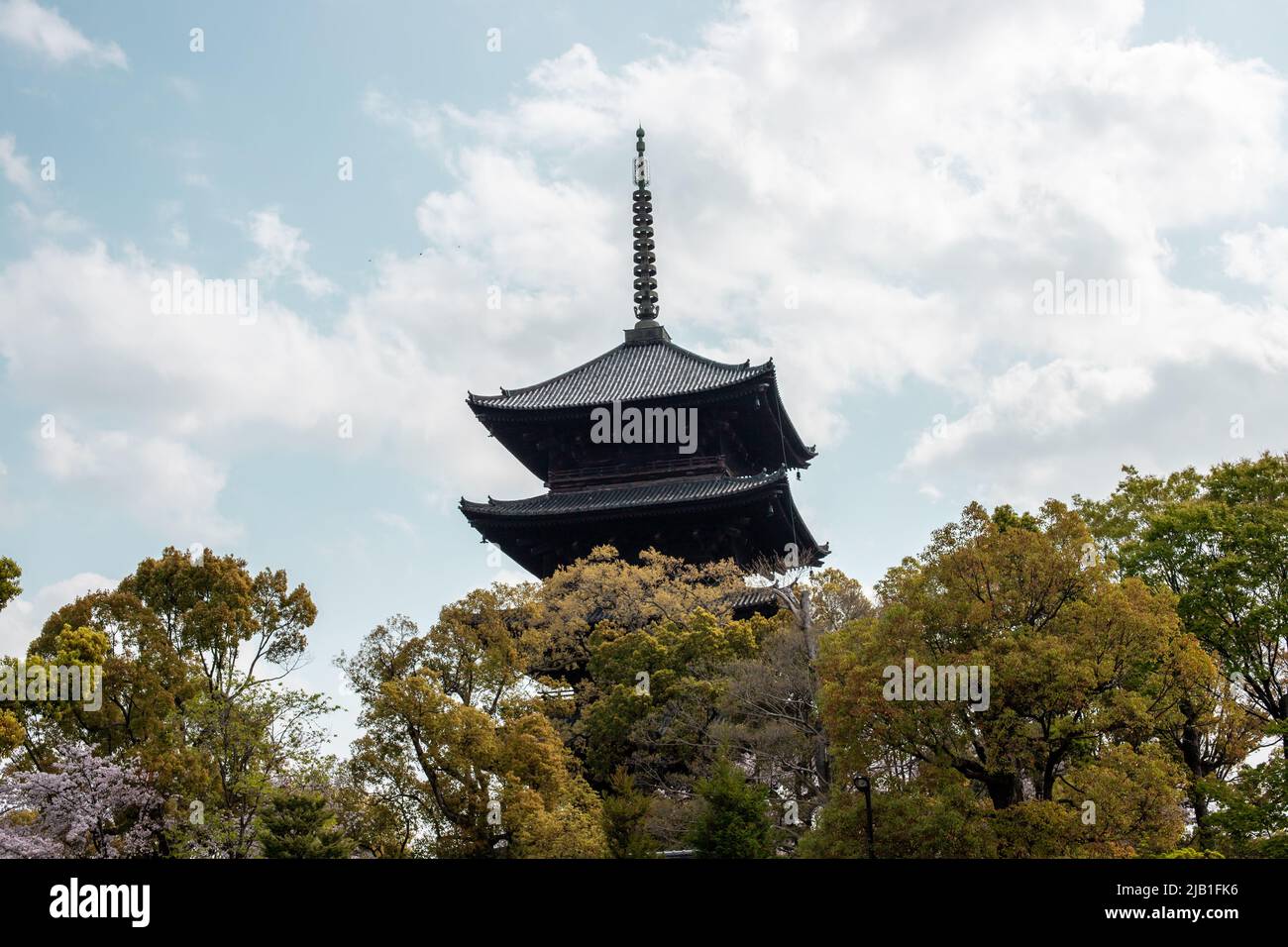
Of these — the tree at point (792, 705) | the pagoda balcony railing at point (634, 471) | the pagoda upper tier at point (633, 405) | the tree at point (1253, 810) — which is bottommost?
the tree at point (1253, 810)

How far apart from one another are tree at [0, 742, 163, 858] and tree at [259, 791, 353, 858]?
8.13ft

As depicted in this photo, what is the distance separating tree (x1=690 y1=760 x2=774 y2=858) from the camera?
21.8 m

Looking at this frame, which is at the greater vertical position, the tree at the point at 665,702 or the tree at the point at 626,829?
the tree at the point at 665,702

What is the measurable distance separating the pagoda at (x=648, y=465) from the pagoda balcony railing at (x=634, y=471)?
0.10ft

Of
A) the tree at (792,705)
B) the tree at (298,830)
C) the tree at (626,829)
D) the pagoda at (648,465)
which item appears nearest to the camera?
the tree at (298,830)

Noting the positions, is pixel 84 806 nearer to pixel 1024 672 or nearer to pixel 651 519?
pixel 1024 672

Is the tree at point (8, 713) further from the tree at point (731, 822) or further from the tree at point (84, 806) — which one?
the tree at point (731, 822)

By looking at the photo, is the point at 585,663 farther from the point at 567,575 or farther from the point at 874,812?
the point at 874,812

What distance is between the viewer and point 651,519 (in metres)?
36.3

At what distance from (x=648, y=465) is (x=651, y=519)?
269 centimetres

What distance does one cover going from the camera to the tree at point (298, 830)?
22.3 meters

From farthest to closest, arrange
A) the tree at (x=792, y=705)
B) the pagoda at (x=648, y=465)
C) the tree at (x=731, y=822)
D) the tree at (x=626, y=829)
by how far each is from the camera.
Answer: the pagoda at (x=648, y=465) < the tree at (x=792, y=705) < the tree at (x=626, y=829) < the tree at (x=731, y=822)

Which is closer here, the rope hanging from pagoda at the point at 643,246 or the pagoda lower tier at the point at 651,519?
the pagoda lower tier at the point at 651,519

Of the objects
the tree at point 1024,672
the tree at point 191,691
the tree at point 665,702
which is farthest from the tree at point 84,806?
the tree at point 1024,672
